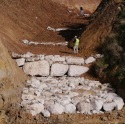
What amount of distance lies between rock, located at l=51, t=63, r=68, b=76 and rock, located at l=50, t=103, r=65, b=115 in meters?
4.80

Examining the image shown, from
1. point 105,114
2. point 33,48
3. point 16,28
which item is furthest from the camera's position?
point 16,28

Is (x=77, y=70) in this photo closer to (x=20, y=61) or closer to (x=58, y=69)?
(x=58, y=69)

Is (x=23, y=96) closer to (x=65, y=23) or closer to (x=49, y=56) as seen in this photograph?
(x=49, y=56)

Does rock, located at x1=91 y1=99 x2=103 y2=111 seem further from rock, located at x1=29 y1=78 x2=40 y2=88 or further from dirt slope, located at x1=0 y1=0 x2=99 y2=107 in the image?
dirt slope, located at x1=0 y1=0 x2=99 y2=107

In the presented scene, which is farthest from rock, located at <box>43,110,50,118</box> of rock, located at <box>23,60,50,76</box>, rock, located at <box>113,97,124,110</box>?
rock, located at <box>23,60,50,76</box>

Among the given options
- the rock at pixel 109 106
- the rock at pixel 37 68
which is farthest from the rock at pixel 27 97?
the rock at pixel 109 106

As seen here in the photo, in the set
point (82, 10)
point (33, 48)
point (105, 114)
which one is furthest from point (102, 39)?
point (82, 10)

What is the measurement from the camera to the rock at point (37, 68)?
2495 cm

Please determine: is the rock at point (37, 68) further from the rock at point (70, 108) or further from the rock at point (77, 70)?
the rock at point (70, 108)

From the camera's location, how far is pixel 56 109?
794 inches

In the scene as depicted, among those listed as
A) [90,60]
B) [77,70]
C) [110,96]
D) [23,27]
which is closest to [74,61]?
[77,70]

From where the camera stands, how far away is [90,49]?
89.0ft

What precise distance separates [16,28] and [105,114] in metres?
17.5

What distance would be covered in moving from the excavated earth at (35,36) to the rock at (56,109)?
0.80ft
